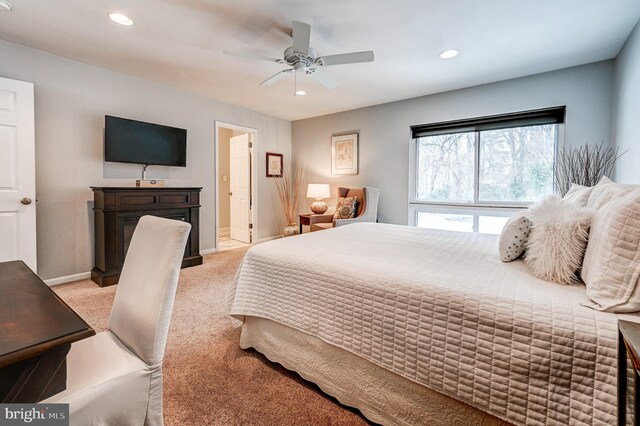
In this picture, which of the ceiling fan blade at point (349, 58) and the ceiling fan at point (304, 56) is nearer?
the ceiling fan at point (304, 56)

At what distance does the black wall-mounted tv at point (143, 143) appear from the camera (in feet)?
11.1

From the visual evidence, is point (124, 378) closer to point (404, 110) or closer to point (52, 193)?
point (52, 193)

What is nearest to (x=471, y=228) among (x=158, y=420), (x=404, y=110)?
(x=404, y=110)

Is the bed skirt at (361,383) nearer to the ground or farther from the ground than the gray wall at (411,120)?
nearer to the ground

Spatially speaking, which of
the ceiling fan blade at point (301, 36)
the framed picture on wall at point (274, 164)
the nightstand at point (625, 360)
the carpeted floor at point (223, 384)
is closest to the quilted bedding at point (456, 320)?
the nightstand at point (625, 360)

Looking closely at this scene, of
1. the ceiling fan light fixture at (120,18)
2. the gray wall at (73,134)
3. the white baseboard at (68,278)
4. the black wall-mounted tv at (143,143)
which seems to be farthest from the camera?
the black wall-mounted tv at (143,143)

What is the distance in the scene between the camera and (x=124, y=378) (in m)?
0.96

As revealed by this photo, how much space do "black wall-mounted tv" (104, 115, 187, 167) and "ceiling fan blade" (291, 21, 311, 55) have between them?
238 centimetres

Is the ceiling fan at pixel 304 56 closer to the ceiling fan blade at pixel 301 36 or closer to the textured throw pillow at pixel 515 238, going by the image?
the ceiling fan blade at pixel 301 36

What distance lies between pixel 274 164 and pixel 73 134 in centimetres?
308

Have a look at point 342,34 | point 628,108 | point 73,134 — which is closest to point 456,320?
point 342,34

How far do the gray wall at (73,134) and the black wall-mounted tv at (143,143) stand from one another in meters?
0.19

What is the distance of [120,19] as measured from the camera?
2354mm

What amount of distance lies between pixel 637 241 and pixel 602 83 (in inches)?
133
